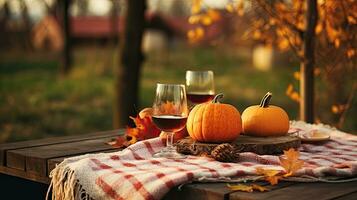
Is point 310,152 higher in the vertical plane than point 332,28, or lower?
lower

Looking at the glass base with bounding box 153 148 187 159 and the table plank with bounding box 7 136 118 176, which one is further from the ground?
Result: the glass base with bounding box 153 148 187 159

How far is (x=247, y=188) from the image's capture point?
7.82ft

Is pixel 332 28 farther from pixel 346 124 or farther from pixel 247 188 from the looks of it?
pixel 346 124

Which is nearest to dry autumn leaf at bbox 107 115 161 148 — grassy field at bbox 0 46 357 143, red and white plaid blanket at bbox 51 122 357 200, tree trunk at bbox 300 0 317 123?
red and white plaid blanket at bbox 51 122 357 200

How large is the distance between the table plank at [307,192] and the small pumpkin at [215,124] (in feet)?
1.92

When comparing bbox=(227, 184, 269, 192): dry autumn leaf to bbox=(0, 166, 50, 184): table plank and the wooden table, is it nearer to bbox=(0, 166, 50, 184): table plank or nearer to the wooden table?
the wooden table

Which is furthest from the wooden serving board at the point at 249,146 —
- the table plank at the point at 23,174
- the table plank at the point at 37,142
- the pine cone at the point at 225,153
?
the table plank at the point at 37,142

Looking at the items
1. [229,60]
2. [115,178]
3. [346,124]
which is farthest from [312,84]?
[229,60]

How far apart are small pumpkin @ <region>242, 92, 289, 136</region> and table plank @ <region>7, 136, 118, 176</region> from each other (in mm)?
730

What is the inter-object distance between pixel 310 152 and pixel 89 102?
404 inches

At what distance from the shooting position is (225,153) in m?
2.78

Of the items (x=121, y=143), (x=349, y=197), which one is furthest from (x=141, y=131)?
(x=349, y=197)

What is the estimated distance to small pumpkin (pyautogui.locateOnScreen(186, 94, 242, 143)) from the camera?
9.86 ft

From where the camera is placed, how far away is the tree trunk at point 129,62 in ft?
22.9
